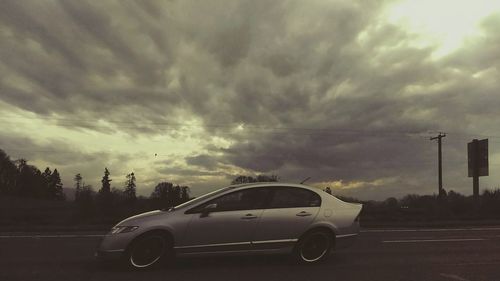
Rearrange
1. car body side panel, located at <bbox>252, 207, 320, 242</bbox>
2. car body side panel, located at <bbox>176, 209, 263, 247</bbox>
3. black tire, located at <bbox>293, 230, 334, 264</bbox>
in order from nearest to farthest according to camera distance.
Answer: car body side panel, located at <bbox>176, 209, 263, 247</bbox>
car body side panel, located at <bbox>252, 207, 320, 242</bbox>
black tire, located at <bbox>293, 230, 334, 264</bbox>

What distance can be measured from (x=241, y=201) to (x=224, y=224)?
0.55m

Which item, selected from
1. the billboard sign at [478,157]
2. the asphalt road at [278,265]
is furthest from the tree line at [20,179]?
the asphalt road at [278,265]

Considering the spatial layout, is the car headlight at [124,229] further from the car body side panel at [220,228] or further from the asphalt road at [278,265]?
the car body side panel at [220,228]

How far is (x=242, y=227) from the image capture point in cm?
865

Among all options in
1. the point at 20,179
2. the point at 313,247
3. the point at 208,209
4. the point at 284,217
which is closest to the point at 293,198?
the point at 284,217

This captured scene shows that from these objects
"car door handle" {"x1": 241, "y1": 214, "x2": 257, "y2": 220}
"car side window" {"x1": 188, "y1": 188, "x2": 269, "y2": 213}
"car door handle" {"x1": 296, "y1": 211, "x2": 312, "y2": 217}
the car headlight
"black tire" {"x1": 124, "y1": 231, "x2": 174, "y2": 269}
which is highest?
"car side window" {"x1": 188, "y1": 188, "x2": 269, "y2": 213}

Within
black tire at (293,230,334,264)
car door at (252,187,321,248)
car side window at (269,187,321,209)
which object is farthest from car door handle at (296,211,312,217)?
black tire at (293,230,334,264)

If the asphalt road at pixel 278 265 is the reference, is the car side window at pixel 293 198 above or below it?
above

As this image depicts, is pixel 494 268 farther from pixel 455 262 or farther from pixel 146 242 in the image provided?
pixel 146 242

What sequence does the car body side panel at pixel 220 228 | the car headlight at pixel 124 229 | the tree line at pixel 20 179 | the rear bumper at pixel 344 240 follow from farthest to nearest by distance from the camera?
the tree line at pixel 20 179 < the rear bumper at pixel 344 240 < the car body side panel at pixel 220 228 < the car headlight at pixel 124 229

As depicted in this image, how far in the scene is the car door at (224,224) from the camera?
840 centimetres

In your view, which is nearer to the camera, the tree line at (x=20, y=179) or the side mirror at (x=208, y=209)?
the side mirror at (x=208, y=209)

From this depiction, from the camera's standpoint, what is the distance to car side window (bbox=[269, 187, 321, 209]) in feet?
29.9

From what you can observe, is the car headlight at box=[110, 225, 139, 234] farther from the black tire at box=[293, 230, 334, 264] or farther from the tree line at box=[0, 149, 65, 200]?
the tree line at box=[0, 149, 65, 200]
